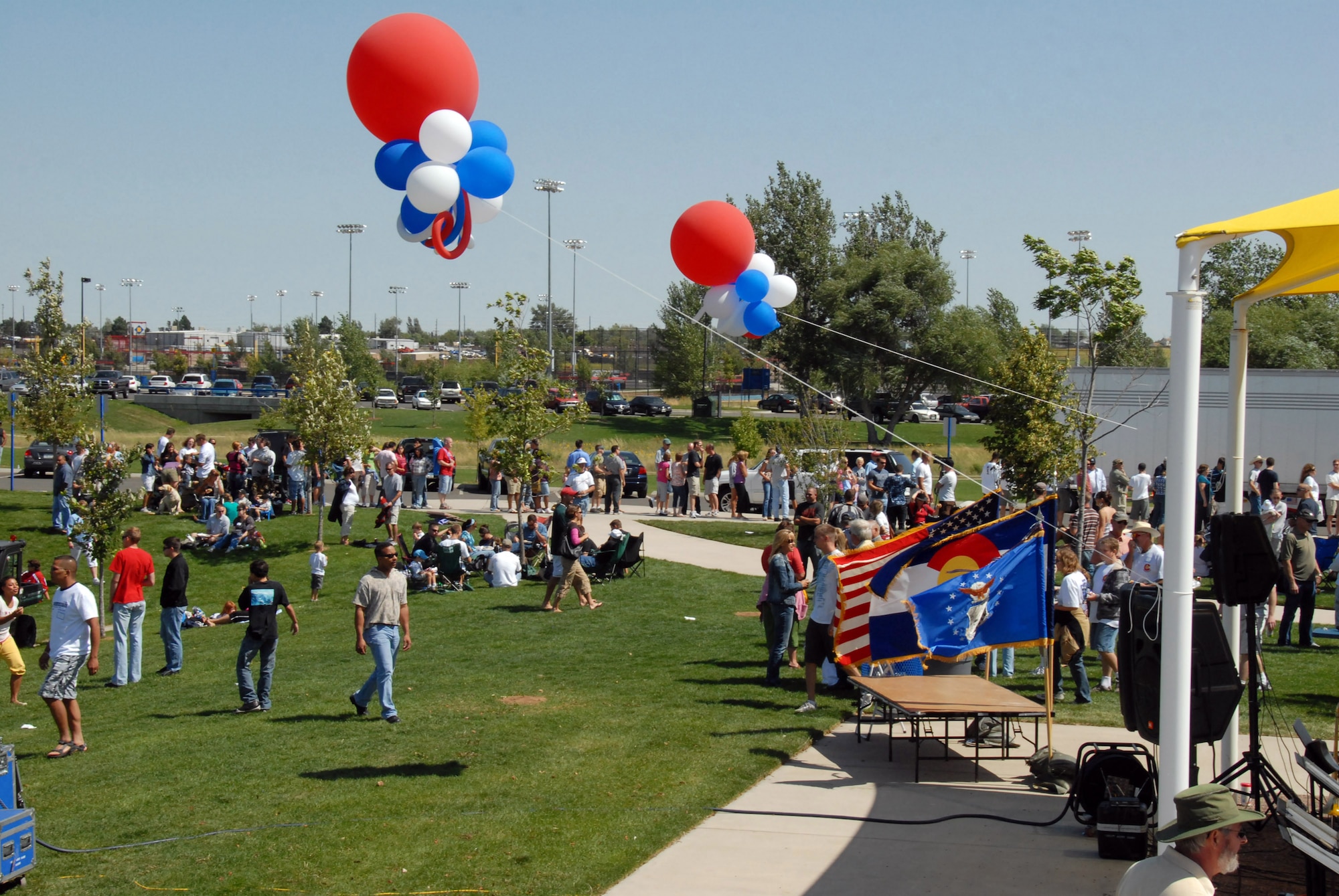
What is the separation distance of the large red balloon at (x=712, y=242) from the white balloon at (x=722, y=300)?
21 centimetres

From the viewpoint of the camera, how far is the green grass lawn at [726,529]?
Result: 23516 mm

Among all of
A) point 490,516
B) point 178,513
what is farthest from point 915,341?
point 178,513

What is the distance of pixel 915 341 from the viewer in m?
52.4

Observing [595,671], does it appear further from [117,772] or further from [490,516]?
[490,516]

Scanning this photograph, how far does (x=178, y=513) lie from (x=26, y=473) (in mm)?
13610

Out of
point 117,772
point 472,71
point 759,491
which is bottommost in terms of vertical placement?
point 117,772

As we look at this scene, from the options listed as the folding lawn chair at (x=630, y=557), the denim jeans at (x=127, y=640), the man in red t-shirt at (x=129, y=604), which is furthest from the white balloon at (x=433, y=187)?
the folding lawn chair at (x=630, y=557)

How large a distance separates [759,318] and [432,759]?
484 centimetres

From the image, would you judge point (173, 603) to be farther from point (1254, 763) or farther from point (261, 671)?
point (1254, 763)

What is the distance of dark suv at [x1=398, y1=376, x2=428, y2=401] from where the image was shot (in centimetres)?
7621

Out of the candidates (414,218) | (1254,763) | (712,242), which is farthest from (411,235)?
(1254,763)

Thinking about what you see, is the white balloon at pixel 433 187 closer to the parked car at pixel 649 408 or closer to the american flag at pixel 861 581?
the american flag at pixel 861 581

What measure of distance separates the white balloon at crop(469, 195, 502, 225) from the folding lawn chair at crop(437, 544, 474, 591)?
10078 millimetres

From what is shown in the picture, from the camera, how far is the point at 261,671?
11.4m
